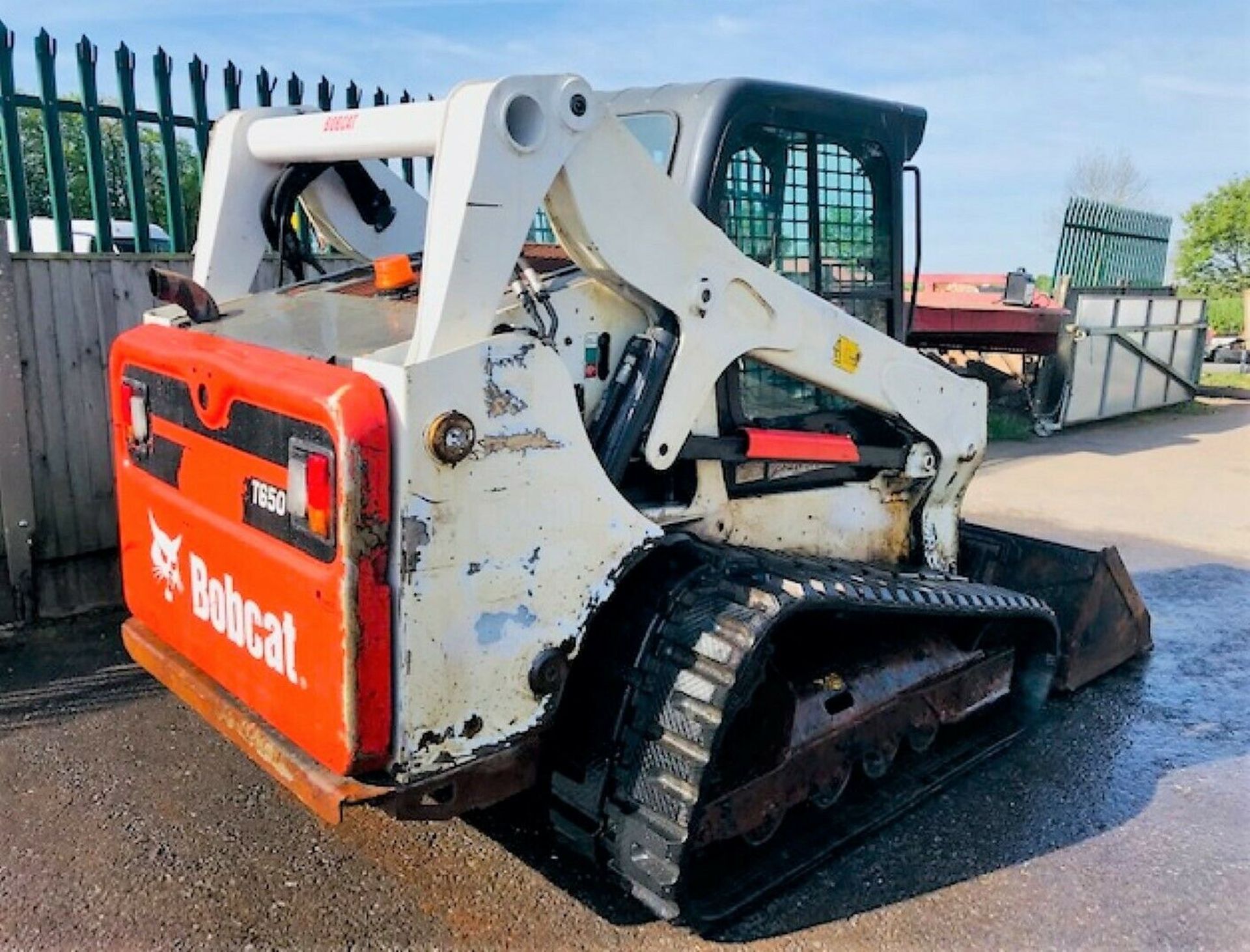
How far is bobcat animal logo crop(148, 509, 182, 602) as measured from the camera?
3084 mm

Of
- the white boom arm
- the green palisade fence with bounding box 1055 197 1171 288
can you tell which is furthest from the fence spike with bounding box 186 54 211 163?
the green palisade fence with bounding box 1055 197 1171 288

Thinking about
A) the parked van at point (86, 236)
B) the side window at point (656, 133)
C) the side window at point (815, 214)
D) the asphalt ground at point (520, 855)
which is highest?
the side window at point (656, 133)

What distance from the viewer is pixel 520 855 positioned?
317 cm

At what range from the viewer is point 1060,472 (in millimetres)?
9992

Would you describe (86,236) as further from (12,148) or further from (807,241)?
(807,241)

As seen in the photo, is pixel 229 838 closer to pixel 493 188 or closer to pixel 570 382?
pixel 570 382

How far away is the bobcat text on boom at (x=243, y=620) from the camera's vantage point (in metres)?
2.60

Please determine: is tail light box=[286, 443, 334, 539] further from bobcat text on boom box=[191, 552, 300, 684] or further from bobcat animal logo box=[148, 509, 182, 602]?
bobcat animal logo box=[148, 509, 182, 602]

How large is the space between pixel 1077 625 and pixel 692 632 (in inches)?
95.7

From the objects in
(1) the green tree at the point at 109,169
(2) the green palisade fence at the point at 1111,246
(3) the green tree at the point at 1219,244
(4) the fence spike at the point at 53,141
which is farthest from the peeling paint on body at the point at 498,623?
(3) the green tree at the point at 1219,244

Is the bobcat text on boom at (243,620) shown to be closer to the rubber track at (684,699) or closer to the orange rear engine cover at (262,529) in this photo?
the orange rear engine cover at (262,529)

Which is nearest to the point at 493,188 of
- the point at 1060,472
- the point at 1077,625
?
the point at 1077,625

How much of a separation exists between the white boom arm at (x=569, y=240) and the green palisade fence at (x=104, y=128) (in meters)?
1.54

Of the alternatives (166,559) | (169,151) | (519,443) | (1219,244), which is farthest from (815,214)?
(1219,244)
